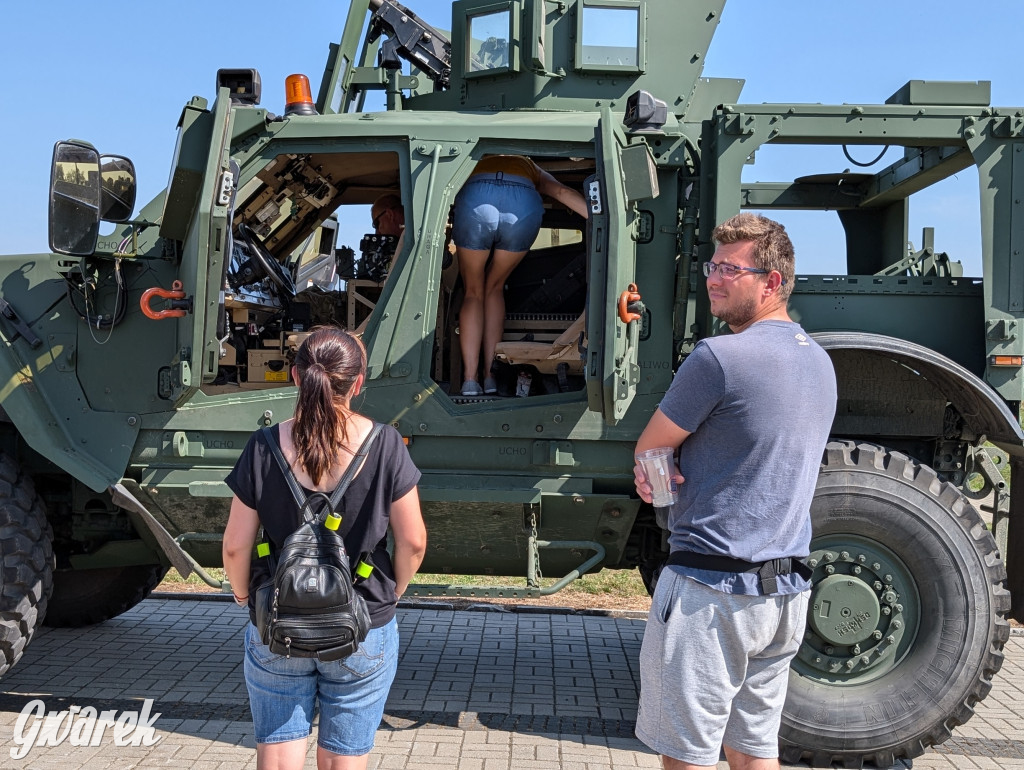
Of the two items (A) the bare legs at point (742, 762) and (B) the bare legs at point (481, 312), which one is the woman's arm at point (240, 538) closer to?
(A) the bare legs at point (742, 762)

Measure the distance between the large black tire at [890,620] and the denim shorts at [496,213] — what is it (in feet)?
5.51

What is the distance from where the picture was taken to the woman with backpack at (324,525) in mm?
2582

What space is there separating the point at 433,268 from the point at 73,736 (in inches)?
101

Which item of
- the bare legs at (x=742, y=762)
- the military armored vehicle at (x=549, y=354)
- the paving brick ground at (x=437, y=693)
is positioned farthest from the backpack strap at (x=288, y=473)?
the paving brick ground at (x=437, y=693)

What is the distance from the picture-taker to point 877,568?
4.25 m

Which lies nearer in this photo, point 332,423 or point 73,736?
point 332,423

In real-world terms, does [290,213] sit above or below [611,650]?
above

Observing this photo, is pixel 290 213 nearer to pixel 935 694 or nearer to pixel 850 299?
pixel 850 299

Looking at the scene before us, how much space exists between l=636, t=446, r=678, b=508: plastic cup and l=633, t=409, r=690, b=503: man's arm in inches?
0.5

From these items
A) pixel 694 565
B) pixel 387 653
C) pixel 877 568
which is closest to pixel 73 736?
pixel 387 653

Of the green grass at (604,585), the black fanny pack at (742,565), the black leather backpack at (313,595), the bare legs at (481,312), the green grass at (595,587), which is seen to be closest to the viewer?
the black leather backpack at (313,595)

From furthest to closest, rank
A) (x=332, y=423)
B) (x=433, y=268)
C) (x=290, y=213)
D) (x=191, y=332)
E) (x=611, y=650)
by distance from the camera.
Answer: (x=611, y=650) → (x=290, y=213) → (x=433, y=268) → (x=191, y=332) → (x=332, y=423)

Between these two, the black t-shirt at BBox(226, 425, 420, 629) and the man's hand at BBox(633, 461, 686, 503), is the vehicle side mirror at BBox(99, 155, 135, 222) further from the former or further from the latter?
the man's hand at BBox(633, 461, 686, 503)

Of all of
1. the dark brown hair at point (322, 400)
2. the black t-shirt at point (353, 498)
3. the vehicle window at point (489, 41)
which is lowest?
the black t-shirt at point (353, 498)
